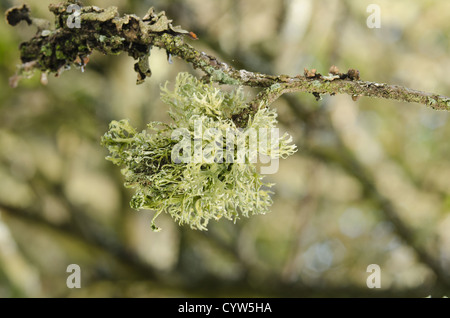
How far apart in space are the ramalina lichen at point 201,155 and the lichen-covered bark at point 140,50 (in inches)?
2.1

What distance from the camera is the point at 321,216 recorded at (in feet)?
9.01

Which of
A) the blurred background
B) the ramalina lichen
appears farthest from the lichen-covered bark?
the blurred background

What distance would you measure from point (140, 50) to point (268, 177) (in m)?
1.83

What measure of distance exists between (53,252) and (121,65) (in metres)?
1.19

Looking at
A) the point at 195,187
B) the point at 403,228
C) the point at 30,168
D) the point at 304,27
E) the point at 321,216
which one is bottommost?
the point at 195,187

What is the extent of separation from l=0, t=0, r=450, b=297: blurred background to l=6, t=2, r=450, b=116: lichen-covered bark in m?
1.50

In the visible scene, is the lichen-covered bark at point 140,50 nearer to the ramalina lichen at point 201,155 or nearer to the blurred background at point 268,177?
the ramalina lichen at point 201,155

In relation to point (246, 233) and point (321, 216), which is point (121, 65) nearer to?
point (246, 233)

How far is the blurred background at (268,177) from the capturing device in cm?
230

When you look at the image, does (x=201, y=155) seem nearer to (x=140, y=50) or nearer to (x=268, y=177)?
(x=140, y=50)

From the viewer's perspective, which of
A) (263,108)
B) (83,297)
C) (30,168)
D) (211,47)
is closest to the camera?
(263,108)

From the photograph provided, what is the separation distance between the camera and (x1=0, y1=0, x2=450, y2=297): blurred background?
2303 mm

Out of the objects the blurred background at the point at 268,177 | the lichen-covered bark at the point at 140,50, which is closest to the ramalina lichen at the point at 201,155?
the lichen-covered bark at the point at 140,50
